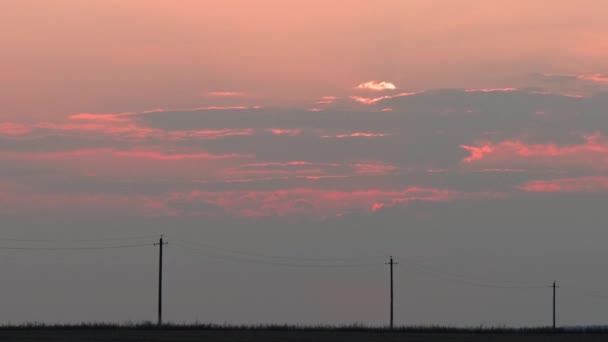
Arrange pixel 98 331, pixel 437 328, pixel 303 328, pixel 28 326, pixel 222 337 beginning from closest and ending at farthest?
pixel 222 337 → pixel 98 331 → pixel 28 326 → pixel 303 328 → pixel 437 328

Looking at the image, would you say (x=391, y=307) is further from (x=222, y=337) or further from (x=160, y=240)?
(x=222, y=337)

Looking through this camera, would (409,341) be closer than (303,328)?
Yes

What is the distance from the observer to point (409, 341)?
8562 cm

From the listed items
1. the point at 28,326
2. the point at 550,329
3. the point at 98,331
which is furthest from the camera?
the point at 550,329

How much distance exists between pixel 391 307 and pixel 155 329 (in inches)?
1870

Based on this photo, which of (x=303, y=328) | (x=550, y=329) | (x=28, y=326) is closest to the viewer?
(x=28, y=326)

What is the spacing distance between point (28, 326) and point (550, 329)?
52.8m

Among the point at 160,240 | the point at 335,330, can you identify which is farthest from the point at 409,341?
the point at 160,240

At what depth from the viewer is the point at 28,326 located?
9388 cm

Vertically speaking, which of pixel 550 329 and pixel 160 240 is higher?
pixel 160 240

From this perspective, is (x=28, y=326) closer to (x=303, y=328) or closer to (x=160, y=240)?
(x=303, y=328)

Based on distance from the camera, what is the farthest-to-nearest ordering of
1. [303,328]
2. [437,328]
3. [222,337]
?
[437,328]
[303,328]
[222,337]

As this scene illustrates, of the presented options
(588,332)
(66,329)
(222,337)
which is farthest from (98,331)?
(588,332)

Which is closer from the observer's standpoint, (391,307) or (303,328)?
(303,328)
